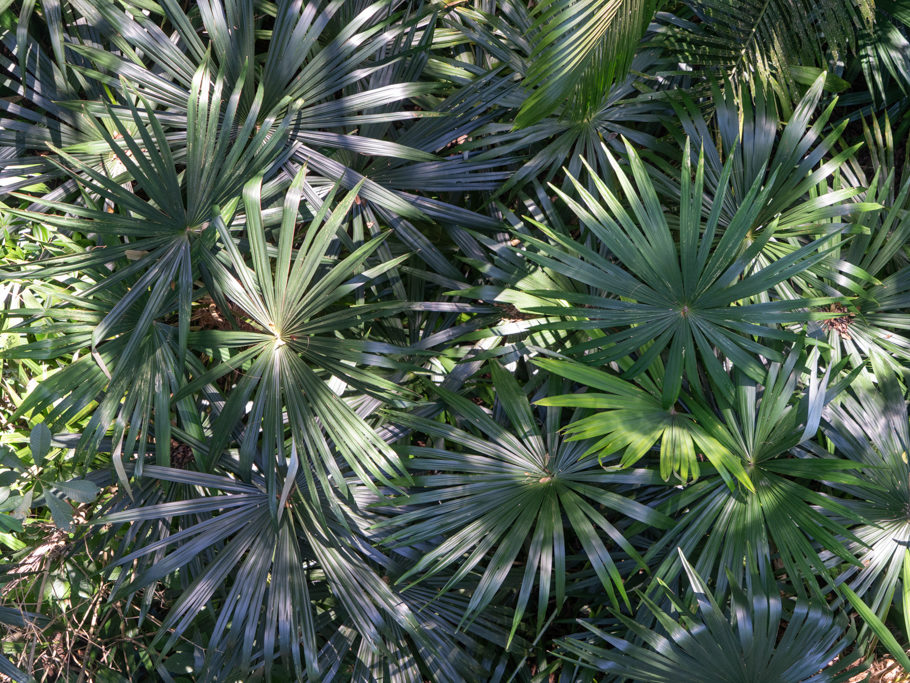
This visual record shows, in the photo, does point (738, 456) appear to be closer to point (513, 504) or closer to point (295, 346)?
point (513, 504)

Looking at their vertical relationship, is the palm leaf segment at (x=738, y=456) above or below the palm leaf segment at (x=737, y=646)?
above

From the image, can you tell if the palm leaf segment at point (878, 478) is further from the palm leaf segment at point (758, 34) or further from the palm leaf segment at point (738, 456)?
the palm leaf segment at point (758, 34)

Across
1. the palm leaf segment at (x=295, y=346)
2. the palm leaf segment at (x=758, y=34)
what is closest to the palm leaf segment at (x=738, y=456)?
the palm leaf segment at (x=295, y=346)

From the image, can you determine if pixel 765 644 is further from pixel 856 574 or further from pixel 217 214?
pixel 217 214

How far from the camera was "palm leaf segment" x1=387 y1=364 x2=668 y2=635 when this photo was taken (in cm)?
137

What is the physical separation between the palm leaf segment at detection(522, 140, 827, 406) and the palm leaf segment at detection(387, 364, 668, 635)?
249 mm

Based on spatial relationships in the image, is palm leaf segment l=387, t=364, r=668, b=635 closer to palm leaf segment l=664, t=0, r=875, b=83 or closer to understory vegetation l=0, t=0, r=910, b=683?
understory vegetation l=0, t=0, r=910, b=683

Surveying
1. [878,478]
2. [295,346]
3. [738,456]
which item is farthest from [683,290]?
[295,346]

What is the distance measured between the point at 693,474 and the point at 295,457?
2.61 ft

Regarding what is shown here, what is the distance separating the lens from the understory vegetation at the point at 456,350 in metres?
1.31

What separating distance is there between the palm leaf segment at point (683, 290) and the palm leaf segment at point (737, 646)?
0.43 m

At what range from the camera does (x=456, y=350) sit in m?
1.64

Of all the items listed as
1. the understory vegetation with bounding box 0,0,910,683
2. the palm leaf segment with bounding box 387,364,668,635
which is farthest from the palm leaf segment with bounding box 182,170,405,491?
the palm leaf segment with bounding box 387,364,668,635

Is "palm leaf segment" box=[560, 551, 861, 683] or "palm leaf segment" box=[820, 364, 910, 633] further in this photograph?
"palm leaf segment" box=[820, 364, 910, 633]
